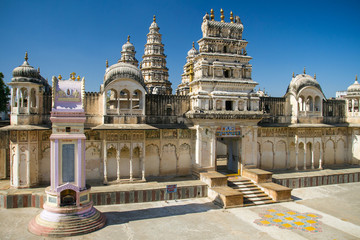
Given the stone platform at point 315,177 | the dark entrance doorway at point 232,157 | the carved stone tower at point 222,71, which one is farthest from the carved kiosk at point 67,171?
the stone platform at point 315,177

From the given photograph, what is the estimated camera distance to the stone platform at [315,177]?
2172 centimetres

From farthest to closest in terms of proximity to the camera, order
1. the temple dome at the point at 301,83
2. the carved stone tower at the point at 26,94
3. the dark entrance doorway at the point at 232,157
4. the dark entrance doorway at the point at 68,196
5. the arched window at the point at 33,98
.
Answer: the temple dome at the point at 301,83 → the dark entrance doorway at the point at 232,157 → the arched window at the point at 33,98 → the carved stone tower at the point at 26,94 → the dark entrance doorway at the point at 68,196

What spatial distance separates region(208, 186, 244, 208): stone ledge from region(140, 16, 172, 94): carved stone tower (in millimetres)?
20076

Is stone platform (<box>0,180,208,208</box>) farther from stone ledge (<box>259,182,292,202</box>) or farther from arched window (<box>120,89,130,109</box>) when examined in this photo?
arched window (<box>120,89,130,109</box>)

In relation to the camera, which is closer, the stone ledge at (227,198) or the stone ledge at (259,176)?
the stone ledge at (227,198)

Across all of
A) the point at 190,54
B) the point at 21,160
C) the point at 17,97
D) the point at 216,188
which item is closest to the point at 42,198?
the point at 21,160

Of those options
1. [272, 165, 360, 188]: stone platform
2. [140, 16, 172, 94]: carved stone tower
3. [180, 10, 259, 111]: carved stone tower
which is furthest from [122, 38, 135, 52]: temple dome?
[272, 165, 360, 188]: stone platform

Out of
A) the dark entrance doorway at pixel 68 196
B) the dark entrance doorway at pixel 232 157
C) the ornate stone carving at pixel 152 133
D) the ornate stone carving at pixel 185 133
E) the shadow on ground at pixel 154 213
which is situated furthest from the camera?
the dark entrance doorway at pixel 232 157

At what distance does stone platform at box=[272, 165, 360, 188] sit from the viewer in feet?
71.3

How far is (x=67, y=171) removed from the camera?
1444 cm

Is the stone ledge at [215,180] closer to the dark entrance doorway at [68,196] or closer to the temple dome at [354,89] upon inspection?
the dark entrance doorway at [68,196]

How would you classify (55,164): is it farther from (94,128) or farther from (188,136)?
(188,136)

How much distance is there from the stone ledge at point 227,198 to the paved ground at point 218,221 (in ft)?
1.31

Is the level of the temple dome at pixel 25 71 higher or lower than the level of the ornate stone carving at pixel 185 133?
higher
